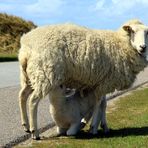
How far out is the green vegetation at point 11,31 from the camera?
45200 millimetres

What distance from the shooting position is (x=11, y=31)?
159ft

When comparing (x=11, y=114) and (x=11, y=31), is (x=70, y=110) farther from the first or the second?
(x=11, y=31)

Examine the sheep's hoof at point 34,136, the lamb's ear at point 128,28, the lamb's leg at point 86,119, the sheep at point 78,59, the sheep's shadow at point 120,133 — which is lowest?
the sheep's shadow at point 120,133

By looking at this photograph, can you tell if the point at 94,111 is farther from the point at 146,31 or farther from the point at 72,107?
the point at 146,31

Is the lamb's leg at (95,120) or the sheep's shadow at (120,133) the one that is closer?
the sheep's shadow at (120,133)

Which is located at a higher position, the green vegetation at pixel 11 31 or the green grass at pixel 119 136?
the green vegetation at pixel 11 31

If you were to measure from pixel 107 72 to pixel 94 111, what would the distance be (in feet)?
2.58

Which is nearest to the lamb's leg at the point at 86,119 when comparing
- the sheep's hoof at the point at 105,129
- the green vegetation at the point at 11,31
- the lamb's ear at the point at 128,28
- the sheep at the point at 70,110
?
the sheep at the point at 70,110

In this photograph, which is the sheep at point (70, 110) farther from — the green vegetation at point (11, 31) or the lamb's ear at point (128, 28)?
the green vegetation at point (11, 31)

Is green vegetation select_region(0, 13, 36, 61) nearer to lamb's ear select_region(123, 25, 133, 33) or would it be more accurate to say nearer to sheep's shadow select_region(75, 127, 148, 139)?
sheep's shadow select_region(75, 127, 148, 139)

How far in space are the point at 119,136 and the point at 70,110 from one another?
38.9 inches

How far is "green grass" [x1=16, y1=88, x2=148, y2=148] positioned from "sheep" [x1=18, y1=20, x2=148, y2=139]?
365 millimetres

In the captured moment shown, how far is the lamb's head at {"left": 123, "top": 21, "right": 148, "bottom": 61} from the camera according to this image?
30.9 feet

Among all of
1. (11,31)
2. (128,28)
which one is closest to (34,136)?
(128,28)
